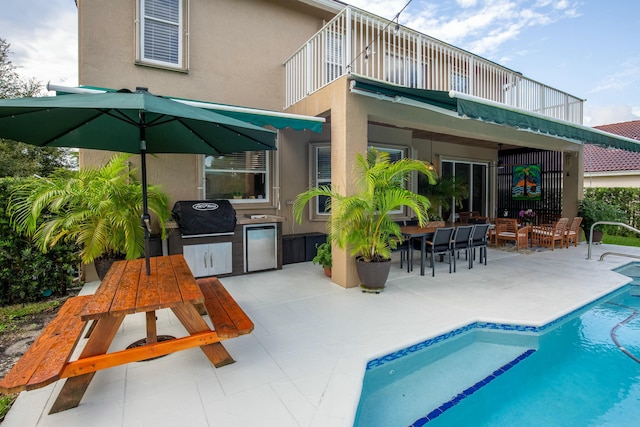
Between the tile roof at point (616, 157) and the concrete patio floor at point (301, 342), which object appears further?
the tile roof at point (616, 157)

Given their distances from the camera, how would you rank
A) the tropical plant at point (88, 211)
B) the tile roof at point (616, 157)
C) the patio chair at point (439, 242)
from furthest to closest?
the tile roof at point (616, 157) < the patio chair at point (439, 242) < the tropical plant at point (88, 211)

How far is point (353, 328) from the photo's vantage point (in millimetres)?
4934

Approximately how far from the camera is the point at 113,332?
3.26m

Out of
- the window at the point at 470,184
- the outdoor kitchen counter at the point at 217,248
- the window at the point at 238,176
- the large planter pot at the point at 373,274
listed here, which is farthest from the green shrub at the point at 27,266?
the window at the point at 470,184

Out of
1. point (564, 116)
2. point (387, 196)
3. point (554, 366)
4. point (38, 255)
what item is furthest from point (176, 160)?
point (564, 116)

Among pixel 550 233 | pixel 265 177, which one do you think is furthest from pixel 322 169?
pixel 550 233

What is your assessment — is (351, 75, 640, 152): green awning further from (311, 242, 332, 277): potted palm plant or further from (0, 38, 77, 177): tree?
(0, 38, 77, 177): tree

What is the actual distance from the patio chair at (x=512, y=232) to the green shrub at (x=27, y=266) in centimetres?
1269

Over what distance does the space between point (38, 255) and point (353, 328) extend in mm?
6281

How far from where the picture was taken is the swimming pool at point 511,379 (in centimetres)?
348

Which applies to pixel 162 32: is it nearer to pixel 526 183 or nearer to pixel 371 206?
pixel 371 206

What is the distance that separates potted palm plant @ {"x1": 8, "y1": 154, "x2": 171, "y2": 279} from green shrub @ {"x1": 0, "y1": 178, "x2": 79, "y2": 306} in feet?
0.70

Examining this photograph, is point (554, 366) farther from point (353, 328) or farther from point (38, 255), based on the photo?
point (38, 255)

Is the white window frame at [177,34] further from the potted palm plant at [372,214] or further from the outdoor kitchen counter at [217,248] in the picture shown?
the potted palm plant at [372,214]
